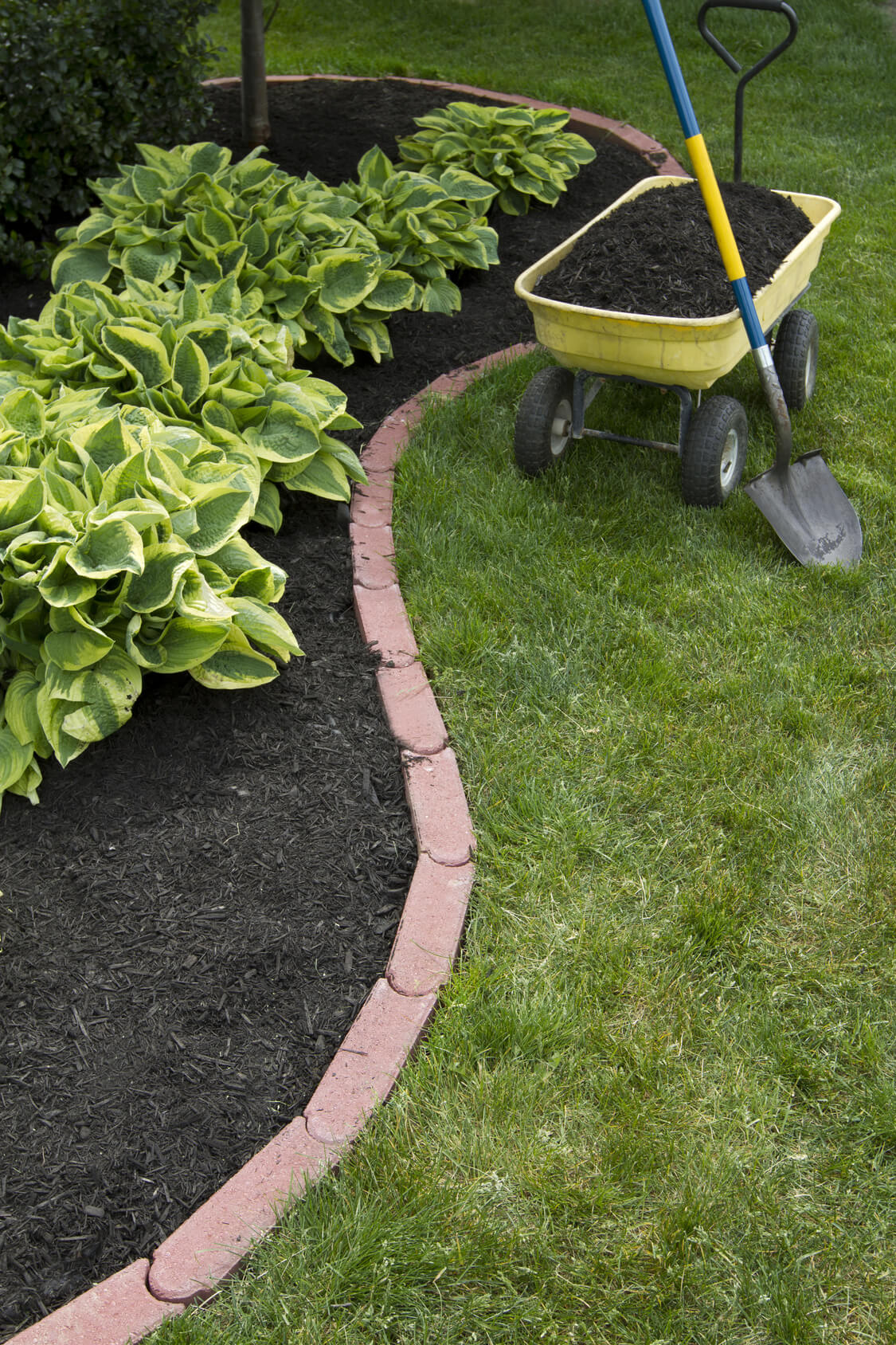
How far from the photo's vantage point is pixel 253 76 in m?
5.86

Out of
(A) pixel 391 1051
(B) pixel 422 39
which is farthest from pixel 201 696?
(B) pixel 422 39

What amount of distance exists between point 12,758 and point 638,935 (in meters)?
1.45

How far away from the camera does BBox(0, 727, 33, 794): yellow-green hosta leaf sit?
2.55 metres

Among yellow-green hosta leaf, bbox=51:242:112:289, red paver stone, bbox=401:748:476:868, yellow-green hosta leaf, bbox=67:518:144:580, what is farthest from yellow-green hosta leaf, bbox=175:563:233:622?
yellow-green hosta leaf, bbox=51:242:112:289

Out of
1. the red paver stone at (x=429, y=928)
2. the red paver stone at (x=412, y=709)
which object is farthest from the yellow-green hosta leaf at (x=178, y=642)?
the red paver stone at (x=429, y=928)

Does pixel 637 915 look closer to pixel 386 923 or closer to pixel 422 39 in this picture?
pixel 386 923

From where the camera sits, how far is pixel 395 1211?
1903 millimetres

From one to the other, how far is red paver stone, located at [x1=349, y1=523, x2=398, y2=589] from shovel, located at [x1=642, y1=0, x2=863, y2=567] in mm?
1100

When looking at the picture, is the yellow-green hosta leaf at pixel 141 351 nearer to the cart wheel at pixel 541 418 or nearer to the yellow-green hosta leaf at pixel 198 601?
the yellow-green hosta leaf at pixel 198 601

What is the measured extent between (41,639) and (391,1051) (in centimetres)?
134

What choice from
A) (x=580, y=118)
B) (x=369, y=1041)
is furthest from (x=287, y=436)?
(x=580, y=118)

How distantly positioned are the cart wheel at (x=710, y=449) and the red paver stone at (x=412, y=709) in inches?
45.4

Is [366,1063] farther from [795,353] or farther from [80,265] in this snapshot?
[80,265]

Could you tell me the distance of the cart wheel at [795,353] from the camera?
3980 mm
